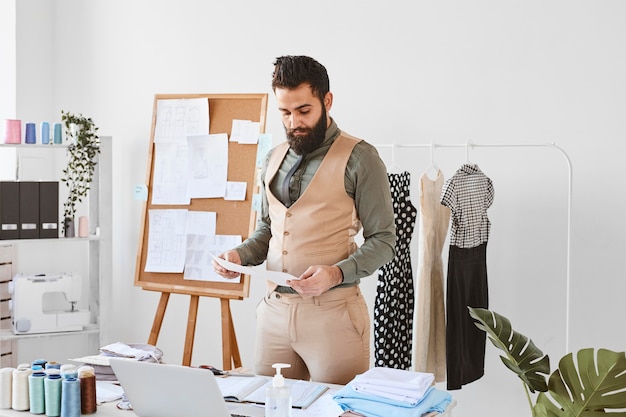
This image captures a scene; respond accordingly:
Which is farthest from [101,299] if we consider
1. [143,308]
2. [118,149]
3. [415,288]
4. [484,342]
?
[484,342]

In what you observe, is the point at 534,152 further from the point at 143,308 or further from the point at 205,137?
the point at 143,308

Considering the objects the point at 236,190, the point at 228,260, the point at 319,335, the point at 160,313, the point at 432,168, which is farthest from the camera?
the point at 160,313

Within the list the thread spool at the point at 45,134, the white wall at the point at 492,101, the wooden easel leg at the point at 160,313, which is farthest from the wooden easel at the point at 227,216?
the thread spool at the point at 45,134

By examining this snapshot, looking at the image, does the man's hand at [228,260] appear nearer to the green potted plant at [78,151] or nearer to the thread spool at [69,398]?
the thread spool at [69,398]

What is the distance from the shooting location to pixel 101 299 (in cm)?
454

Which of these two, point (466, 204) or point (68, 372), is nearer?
point (68, 372)

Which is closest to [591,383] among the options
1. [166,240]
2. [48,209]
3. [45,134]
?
[166,240]

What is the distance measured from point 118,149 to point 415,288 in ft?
7.03

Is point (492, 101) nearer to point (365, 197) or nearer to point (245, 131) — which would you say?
point (245, 131)

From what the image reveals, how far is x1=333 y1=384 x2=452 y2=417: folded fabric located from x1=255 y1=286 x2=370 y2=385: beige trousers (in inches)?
14.7

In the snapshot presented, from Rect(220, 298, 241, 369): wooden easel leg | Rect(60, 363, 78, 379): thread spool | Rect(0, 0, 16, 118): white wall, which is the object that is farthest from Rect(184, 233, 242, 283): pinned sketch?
Rect(60, 363, 78, 379): thread spool

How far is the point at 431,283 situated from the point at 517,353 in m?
1.17

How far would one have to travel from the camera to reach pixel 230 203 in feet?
13.5

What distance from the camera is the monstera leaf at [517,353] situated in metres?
2.34
